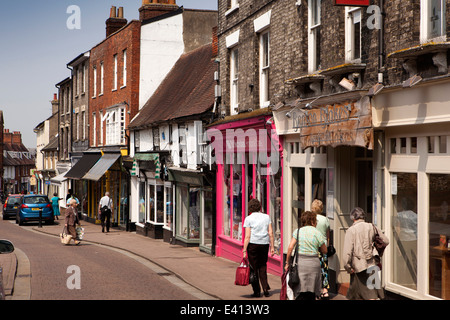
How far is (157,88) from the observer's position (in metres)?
28.7

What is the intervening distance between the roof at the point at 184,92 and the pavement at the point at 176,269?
4.49m

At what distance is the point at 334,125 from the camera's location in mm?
11195

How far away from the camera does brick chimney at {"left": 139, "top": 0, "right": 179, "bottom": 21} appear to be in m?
30.2

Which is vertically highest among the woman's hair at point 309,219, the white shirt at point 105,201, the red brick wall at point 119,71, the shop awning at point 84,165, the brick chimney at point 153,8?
the brick chimney at point 153,8

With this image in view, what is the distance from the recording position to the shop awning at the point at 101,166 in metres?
29.8

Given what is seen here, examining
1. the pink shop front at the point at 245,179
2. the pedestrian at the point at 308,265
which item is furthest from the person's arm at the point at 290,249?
the pink shop front at the point at 245,179

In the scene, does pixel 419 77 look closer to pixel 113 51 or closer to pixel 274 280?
pixel 274 280

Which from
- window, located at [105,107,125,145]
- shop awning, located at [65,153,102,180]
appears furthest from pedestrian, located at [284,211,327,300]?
shop awning, located at [65,153,102,180]

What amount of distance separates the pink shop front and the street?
261 centimetres

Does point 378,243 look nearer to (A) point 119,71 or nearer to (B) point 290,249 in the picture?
(B) point 290,249

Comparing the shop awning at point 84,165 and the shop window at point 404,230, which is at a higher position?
the shop awning at point 84,165

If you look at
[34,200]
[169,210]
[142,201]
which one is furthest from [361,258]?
[34,200]

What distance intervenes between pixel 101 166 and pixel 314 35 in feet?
65.7

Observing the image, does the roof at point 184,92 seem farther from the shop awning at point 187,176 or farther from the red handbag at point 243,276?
the red handbag at point 243,276
